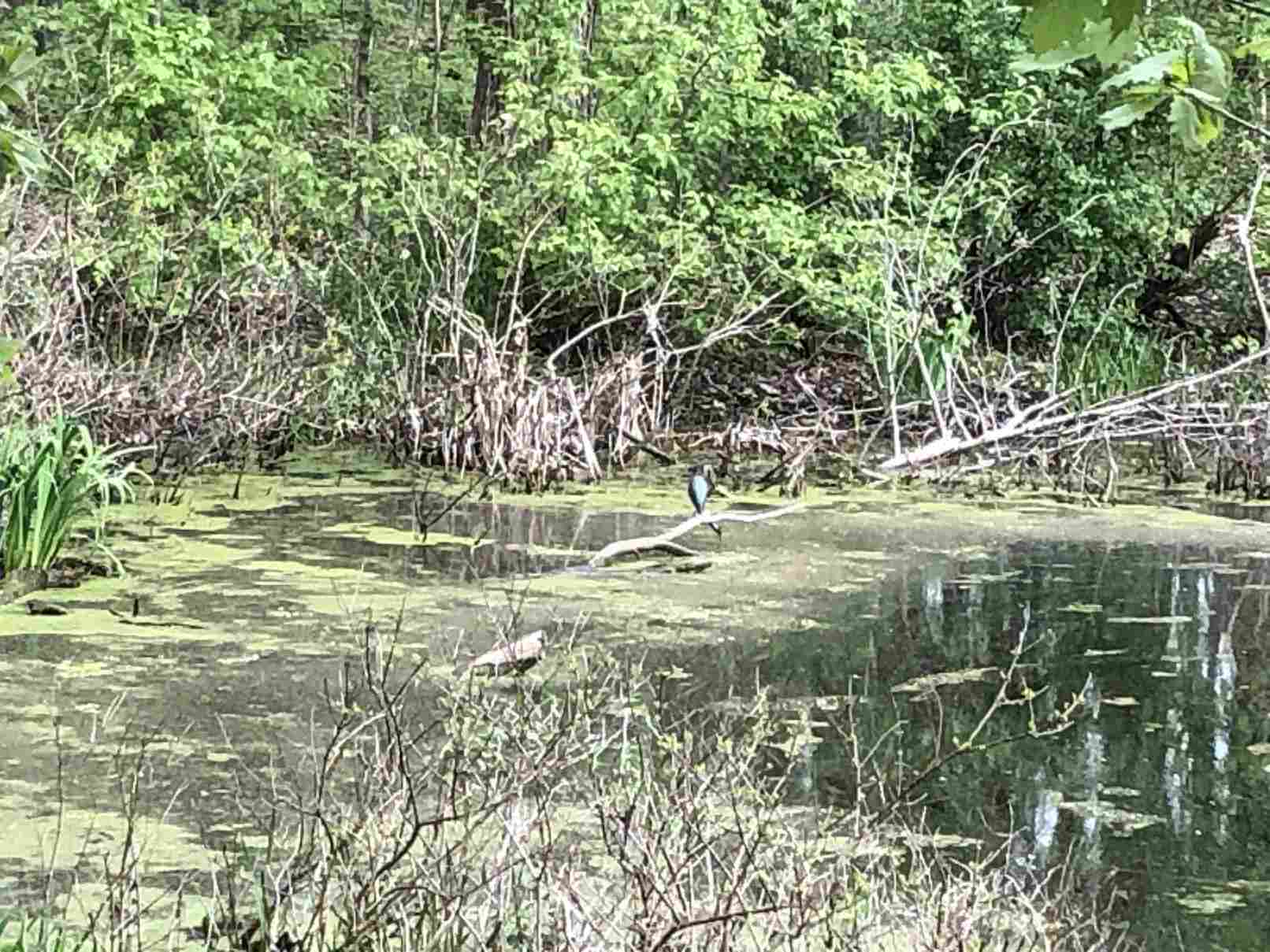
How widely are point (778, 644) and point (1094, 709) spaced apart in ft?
3.76

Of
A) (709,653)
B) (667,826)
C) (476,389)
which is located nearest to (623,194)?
(476,389)

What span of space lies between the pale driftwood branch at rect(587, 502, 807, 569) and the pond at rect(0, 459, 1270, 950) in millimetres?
89

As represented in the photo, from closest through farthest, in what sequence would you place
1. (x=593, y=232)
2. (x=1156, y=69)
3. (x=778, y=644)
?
(x=1156, y=69) → (x=778, y=644) → (x=593, y=232)

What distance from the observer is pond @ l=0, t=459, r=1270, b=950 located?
4.25 m

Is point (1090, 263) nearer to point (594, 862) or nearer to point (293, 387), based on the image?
point (293, 387)

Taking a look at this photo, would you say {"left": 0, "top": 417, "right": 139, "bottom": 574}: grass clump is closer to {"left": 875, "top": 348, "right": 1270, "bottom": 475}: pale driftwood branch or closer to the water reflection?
the water reflection

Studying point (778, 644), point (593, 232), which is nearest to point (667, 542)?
point (778, 644)

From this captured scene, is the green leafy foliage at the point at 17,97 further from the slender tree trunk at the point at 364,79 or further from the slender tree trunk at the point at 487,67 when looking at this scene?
the slender tree trunk at the point at 364,79

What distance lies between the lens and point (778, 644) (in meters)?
6.27

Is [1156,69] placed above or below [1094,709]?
above

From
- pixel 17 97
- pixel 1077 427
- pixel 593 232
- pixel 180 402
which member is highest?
pixel 593 232

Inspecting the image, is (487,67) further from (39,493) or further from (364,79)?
(39,493)

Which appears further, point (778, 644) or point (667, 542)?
point (667, 542)

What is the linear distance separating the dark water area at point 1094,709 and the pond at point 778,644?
0.6 inches
